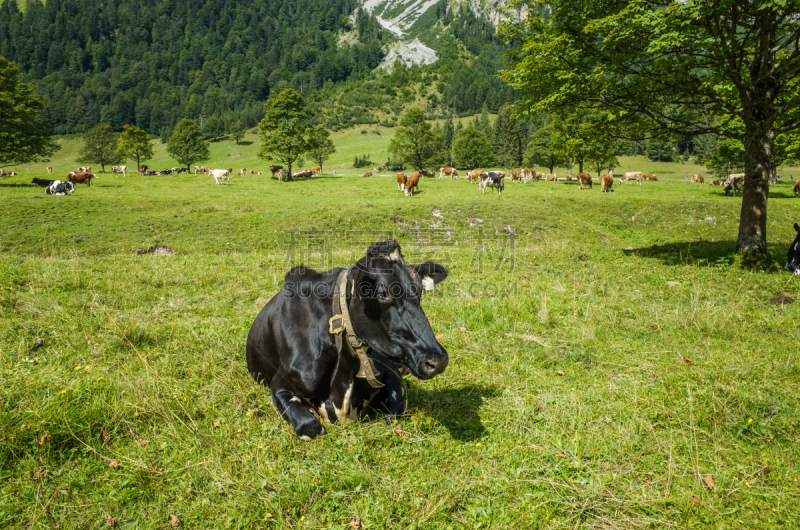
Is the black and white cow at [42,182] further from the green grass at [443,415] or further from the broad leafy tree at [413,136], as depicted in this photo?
the broad leafy tree at [413,136]

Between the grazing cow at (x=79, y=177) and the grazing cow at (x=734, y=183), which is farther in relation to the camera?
the grazing cow at (x=79, y=177)

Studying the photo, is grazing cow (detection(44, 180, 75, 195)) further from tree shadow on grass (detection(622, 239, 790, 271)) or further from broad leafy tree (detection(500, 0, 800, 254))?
tree shadow on grass (detection(622, 239, 790, 271))

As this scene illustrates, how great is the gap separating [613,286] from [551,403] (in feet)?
19.5

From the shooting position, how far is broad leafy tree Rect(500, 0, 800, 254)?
1005cm

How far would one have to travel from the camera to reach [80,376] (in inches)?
174

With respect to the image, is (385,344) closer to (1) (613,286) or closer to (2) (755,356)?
(2) (755,356)

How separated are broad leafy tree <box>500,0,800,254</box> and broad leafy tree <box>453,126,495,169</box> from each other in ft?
288

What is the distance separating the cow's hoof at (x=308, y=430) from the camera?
374 cm

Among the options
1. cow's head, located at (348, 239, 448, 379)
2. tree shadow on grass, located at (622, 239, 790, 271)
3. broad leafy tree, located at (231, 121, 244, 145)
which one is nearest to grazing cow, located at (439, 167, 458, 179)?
tree shadow on grass, located at (622, 239, 790, 271)

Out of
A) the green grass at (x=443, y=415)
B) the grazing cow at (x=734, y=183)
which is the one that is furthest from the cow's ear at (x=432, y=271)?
the grazing cow at (x=734, y=183)

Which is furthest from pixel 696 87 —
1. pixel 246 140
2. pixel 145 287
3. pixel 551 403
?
pixel 246 140

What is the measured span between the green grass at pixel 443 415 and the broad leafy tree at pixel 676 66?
14.2ft

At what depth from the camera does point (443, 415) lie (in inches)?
169

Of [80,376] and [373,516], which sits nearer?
[373,516]
